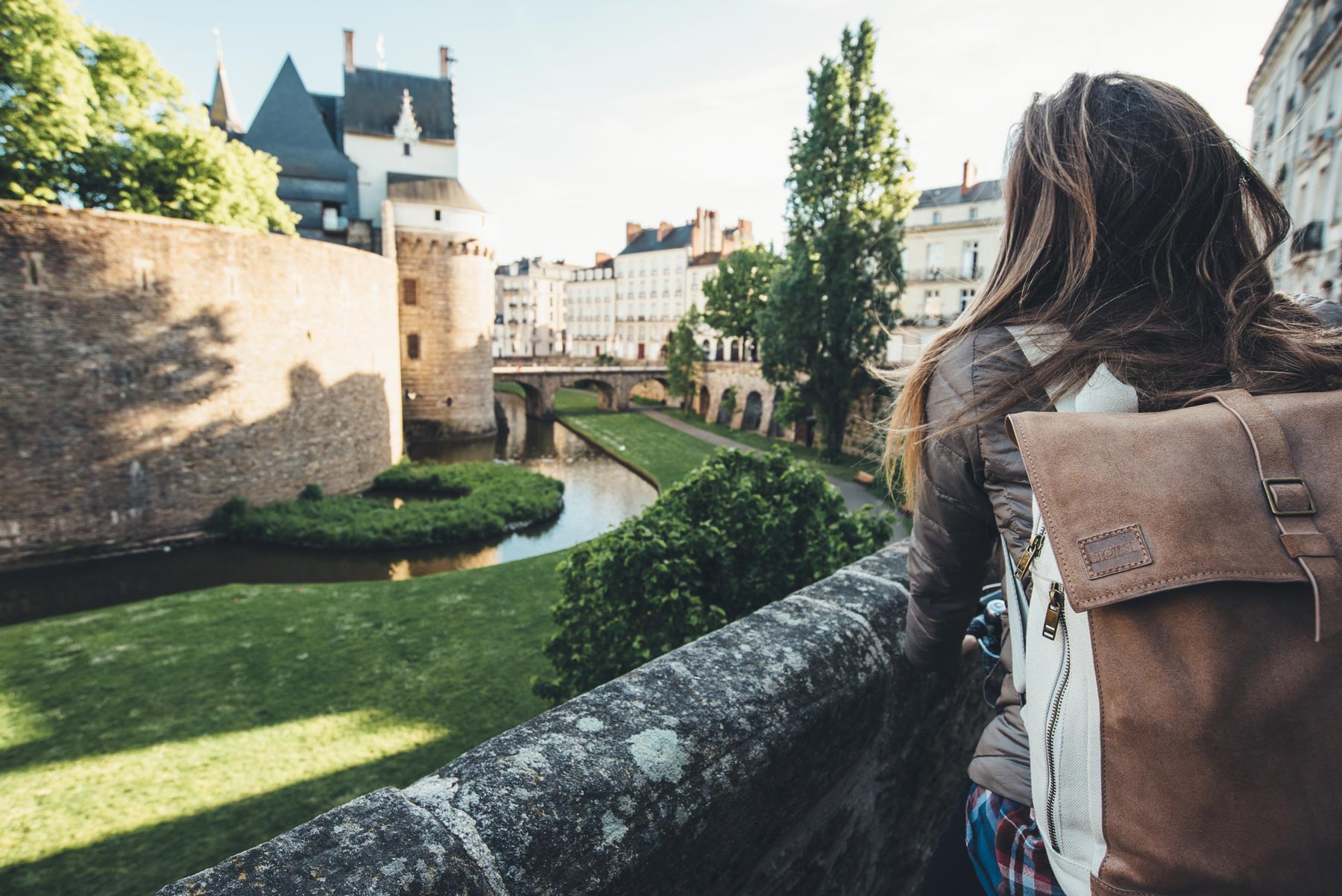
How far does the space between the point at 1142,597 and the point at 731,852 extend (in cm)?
109

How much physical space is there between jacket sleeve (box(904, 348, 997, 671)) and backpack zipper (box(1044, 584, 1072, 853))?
1.20 feet

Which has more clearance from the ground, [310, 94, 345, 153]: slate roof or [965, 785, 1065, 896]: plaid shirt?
[310, 94, 345, 153]: slate roof

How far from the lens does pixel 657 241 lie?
194ft

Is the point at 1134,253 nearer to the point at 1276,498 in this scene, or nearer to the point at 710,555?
the point at 1276,498

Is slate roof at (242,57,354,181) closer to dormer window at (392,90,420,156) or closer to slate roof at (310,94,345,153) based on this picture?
slate roof at (310,94,345,153)

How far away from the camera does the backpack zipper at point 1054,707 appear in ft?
3.10

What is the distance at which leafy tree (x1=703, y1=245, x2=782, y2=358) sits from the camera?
3956 cm

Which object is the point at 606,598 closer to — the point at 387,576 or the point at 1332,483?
the point at 1332,483

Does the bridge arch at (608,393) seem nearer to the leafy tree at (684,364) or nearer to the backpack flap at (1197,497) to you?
the leafy tree at (684,364)

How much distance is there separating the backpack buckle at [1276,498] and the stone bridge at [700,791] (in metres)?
1.08

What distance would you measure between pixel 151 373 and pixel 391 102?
77.0 ft

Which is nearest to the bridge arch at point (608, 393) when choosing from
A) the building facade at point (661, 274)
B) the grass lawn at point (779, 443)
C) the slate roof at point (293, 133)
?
the grass lawn at point (779, 443)

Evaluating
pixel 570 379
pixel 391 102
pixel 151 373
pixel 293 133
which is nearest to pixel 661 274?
pixel 570 379

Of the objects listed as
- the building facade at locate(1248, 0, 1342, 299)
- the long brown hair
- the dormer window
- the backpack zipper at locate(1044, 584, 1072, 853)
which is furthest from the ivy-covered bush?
the dormer window
